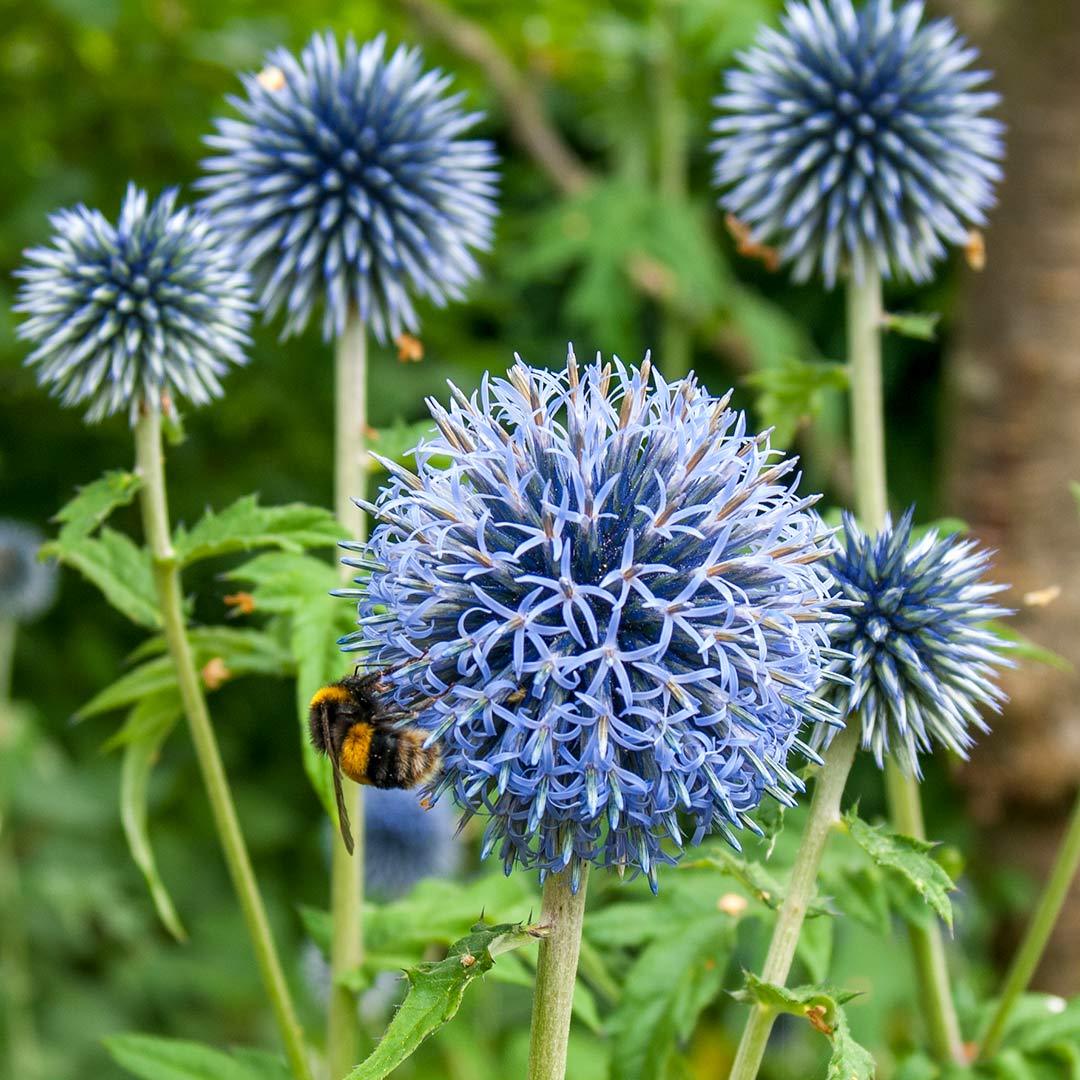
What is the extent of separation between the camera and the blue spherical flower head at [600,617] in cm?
154

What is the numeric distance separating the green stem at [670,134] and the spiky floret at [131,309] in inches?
105

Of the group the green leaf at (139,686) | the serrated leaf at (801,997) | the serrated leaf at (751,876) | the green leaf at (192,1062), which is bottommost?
the green leaf at (192,1062)

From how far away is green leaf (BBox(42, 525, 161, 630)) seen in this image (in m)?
2.19

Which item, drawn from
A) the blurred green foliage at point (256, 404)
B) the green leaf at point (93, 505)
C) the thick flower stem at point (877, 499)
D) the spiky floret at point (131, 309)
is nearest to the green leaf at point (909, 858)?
the thick flower stem at point (877, 499)

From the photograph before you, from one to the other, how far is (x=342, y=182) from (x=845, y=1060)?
1947 millimetres

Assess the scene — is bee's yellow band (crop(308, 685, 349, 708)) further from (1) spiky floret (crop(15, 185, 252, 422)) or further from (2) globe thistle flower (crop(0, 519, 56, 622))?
(2) globe thistle flower (crop(0, 519, 56, 622))

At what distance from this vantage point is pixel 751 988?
1608mm

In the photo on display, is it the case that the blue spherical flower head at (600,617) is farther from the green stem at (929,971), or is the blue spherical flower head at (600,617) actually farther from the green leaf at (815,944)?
the green stem at (929,971)

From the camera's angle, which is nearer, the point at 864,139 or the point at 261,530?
the point at 261,530

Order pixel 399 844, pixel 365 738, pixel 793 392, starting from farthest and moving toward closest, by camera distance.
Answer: pixel 399 844 < pixel 793 392 < pixel 365 738

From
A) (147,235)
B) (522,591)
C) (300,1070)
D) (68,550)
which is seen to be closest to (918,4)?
(147,235)

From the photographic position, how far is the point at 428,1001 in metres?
1.48

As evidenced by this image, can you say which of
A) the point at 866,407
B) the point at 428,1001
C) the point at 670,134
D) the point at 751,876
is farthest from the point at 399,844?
the point at 670,134

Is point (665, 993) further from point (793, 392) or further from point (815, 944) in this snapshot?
point (793, 392)
